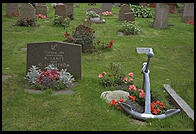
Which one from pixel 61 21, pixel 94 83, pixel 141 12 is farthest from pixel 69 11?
pixel 94 83

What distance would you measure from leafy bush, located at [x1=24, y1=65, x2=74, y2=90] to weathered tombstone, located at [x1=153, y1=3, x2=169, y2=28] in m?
9.81

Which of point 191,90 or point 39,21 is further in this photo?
point 39,21

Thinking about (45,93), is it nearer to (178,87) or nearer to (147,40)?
(178,87)

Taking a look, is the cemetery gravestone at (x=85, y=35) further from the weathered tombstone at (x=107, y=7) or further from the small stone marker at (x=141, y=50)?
the weathered tombstone at (x=107, y=7)

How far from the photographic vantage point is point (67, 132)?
5.21 m

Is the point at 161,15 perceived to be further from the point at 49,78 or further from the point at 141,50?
the point at 49,78

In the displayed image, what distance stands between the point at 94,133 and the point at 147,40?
29.6 feet

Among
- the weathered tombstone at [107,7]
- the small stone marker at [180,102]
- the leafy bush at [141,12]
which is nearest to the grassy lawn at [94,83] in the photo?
the small stone marker at [180,102]

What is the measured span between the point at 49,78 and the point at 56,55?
2.50 feet

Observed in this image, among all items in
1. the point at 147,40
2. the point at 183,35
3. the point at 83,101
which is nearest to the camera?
the point at 83,101

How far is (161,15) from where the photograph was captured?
54.2 feet

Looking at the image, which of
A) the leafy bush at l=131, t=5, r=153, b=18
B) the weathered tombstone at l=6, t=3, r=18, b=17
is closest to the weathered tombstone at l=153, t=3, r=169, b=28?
the leafy bush at l=131, t=5, r=153, b=18

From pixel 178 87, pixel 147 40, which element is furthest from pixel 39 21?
pixel 178 87

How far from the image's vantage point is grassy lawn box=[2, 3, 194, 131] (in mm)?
5578
